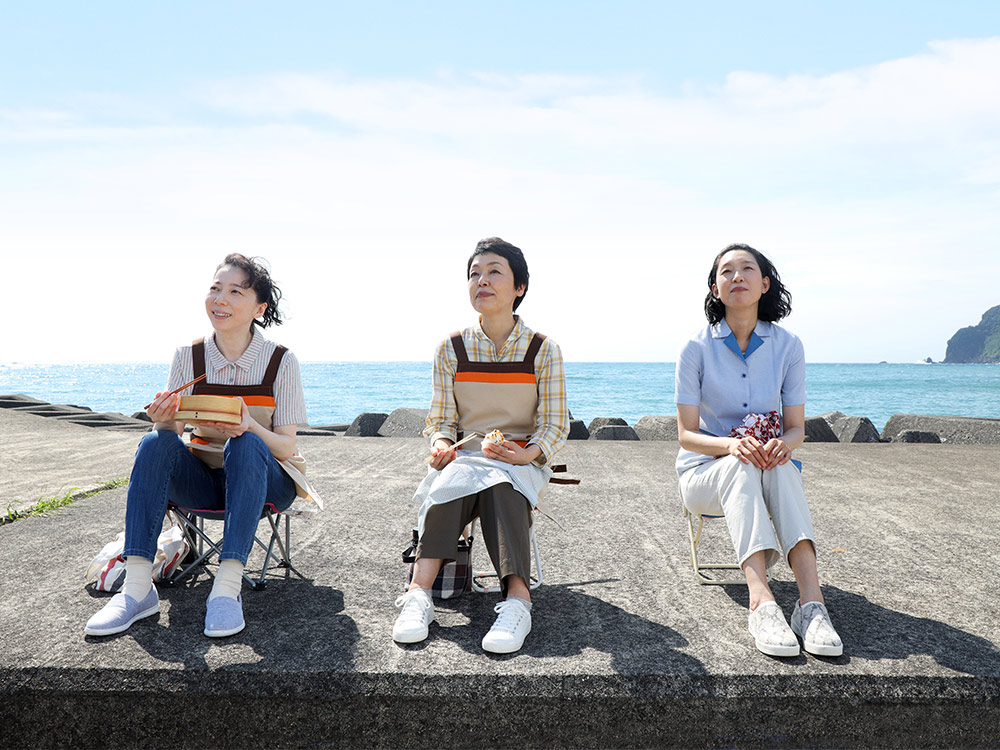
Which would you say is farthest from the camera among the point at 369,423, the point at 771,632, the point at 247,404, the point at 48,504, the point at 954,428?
the point at 369,423

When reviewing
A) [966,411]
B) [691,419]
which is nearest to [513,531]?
[691,419]

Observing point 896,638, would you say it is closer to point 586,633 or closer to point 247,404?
point 586,633

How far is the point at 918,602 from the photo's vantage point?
2.84m

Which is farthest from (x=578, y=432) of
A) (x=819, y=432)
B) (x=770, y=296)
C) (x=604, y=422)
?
(x=770, y=296)

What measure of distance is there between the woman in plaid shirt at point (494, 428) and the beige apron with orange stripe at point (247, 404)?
20.3 inches

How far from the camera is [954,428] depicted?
10.7 m

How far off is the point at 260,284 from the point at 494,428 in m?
1.13

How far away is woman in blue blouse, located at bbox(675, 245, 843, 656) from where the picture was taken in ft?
8.36

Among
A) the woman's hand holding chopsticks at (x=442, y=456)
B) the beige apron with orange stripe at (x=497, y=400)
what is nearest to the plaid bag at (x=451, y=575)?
the beige apron with orange stripe at (x=497, y=400)

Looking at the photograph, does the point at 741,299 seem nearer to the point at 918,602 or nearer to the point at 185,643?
the point at 918,602

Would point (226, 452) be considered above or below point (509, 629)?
above

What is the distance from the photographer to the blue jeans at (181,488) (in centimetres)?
256

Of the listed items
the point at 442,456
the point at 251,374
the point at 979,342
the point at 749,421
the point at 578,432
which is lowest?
the point at 578,432

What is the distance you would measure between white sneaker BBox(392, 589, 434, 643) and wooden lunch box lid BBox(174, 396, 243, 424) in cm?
89
